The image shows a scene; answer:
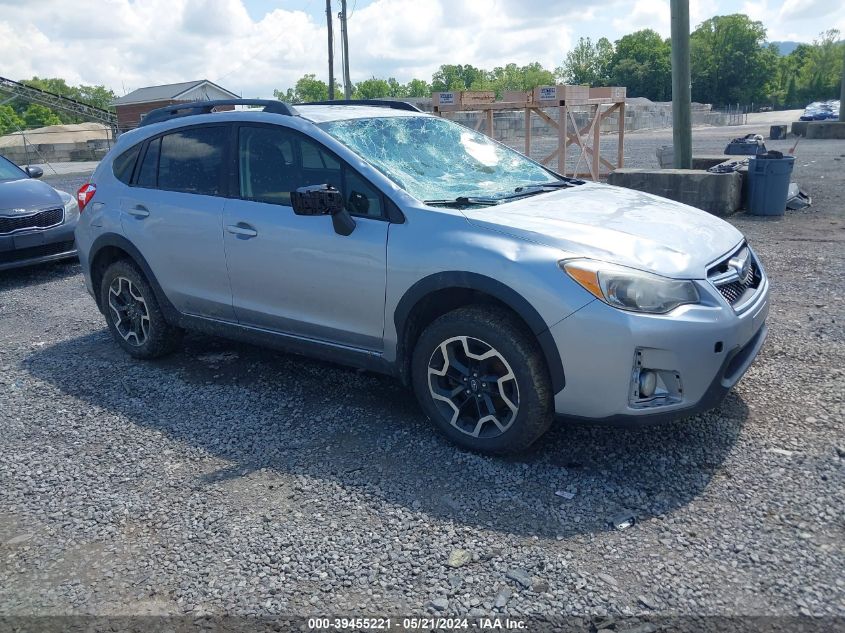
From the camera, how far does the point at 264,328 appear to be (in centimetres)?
481

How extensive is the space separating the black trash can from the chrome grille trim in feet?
23.7

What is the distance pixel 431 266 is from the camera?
153 inches

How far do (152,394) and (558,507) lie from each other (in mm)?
2990

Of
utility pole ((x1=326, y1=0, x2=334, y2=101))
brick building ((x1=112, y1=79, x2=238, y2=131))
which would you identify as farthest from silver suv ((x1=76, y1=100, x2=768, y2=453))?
brick building ((x1=112, y1=79, x2=238, y2=131))

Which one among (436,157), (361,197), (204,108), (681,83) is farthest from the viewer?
(681,83)

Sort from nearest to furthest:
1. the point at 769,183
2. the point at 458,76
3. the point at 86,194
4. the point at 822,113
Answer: the point at 86,194
the point at 769,183
the point at 822,113
the point at 458,76

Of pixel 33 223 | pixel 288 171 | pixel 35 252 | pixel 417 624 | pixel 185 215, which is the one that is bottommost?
pixel 417 624

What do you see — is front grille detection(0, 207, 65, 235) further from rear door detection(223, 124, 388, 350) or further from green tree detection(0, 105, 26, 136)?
green tree detection(0, 105, 26, 136)

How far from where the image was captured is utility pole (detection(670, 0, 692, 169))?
11133mm

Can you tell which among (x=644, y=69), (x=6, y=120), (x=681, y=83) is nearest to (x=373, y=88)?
(x=644, y=69)

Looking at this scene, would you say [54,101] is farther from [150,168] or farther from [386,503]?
[386,503]

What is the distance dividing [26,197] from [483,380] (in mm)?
7416

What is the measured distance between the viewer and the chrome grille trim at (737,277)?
3717 millimetres

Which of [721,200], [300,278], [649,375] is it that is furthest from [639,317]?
[721,200]
